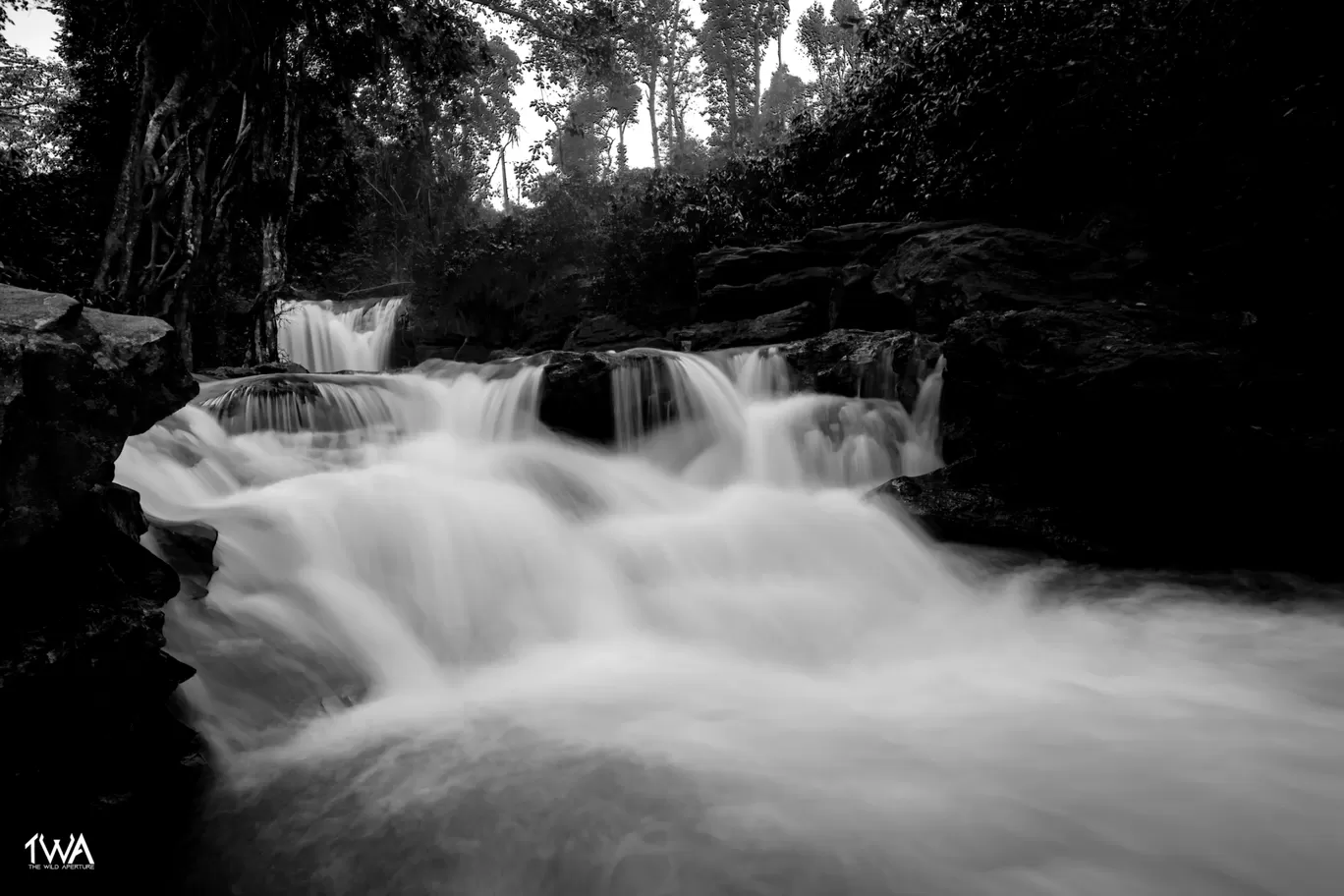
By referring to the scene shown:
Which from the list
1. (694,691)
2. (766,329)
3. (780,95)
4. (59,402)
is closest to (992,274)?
(766,329)

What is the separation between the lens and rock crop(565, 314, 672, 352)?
465 inches

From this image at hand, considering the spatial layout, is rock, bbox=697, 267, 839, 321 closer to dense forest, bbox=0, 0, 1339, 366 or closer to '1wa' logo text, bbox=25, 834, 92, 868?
dense forest, bbox=0, 0, 1339, 366

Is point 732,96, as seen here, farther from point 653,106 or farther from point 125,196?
point 125,196

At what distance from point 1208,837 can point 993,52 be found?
9.14m

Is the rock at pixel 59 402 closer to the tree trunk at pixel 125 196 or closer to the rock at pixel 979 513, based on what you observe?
the rock at pixel 979 513

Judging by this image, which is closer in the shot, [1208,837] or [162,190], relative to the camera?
[1208,837]

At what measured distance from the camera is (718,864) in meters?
2.07

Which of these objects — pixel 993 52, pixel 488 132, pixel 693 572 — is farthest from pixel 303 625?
pixel 488 132

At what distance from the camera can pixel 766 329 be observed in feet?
31.5

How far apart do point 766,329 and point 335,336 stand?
10.4 meters

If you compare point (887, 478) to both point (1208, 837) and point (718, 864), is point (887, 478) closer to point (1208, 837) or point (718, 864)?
point (1208, 837)

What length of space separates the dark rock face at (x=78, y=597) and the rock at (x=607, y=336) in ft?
30.8

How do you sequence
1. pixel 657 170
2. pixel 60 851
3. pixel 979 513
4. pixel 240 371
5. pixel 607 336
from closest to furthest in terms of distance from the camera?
1. pixel 60 851
2. pixel 979 513
3. pixel 240 371
4. pixel 607 336
5. pixel 657 170

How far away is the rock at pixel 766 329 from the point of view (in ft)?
31.1
